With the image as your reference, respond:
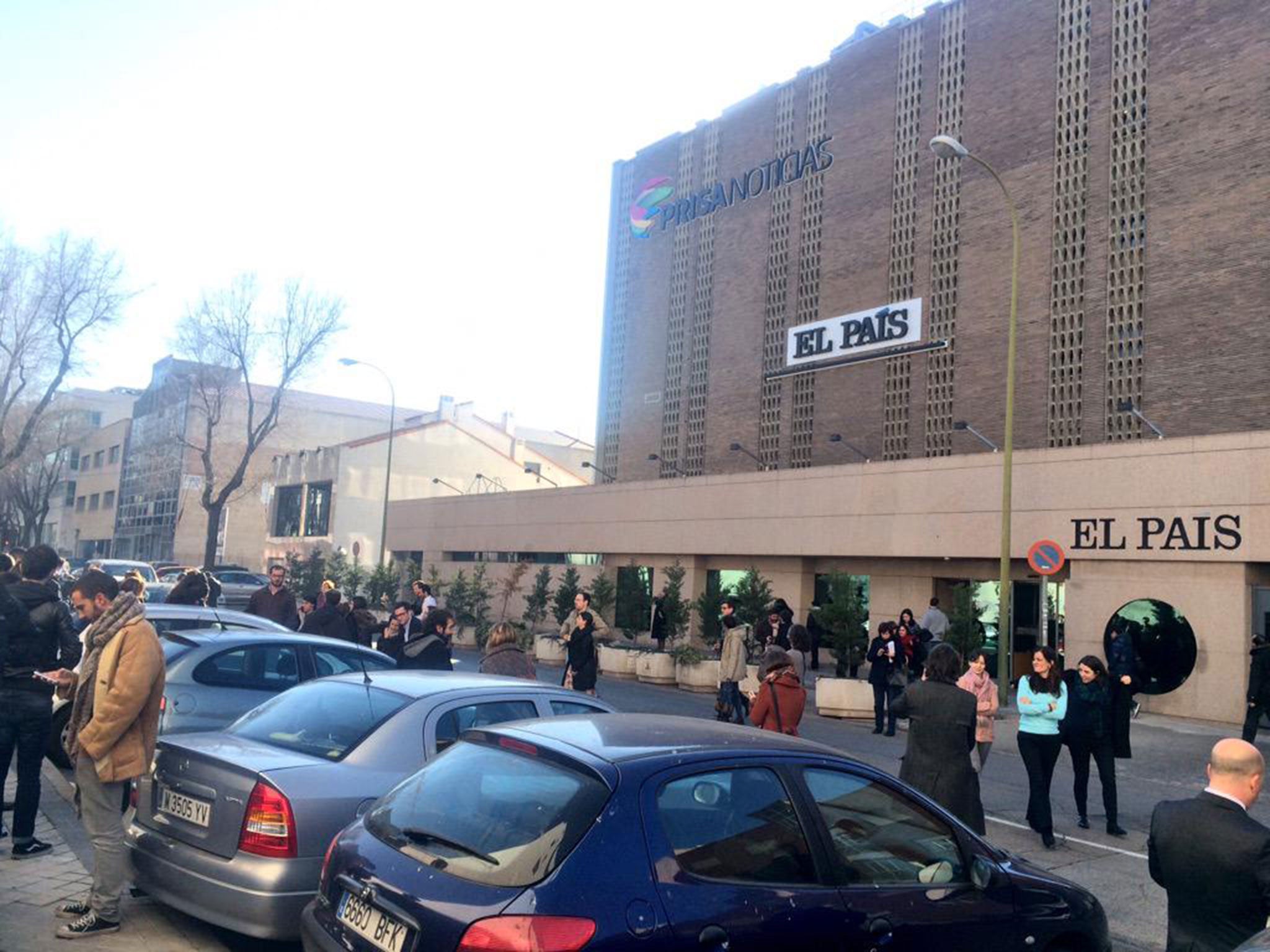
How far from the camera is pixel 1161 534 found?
20.3 meters

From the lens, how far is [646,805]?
3.54 m

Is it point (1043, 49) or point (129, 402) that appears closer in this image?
point (1043, 49)

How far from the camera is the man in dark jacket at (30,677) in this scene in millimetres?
6512

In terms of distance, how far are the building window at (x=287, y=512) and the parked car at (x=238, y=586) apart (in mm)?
18414

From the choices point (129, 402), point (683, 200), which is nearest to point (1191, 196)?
point (683, 200)

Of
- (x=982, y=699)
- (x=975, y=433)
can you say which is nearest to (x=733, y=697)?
(x=982, y=699)

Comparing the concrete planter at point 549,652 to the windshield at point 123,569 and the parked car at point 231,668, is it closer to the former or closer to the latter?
the windshield at point 123,569

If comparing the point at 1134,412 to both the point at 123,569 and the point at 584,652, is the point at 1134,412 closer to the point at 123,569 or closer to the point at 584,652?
the point at 584,652

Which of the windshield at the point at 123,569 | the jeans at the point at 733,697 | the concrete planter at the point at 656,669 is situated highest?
the windshield at the point at 123,569

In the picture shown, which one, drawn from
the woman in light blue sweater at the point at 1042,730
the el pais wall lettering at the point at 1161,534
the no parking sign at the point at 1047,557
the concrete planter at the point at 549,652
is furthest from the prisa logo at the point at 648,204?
the woman in light blue sweater at the point at 1042,730

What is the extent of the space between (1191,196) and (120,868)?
82.3 feet

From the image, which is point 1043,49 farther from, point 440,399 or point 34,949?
point 440,399

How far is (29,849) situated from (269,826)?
113 inches

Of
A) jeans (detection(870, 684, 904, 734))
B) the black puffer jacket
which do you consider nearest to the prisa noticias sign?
jeans (detection(870, 684, 904, 734))
